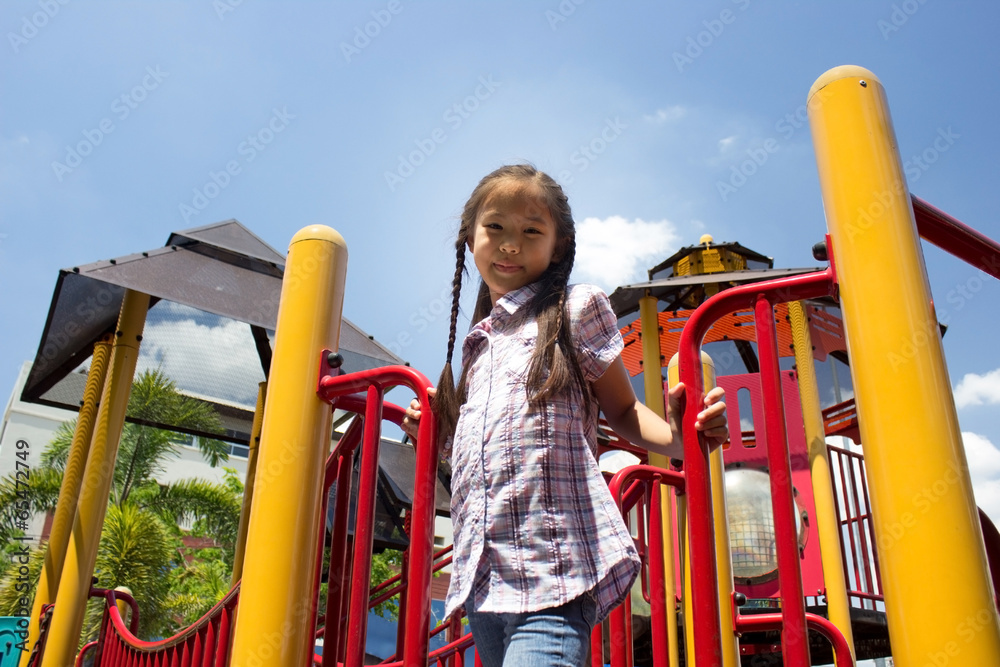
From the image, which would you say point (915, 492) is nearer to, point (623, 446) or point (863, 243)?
point (863, 243)

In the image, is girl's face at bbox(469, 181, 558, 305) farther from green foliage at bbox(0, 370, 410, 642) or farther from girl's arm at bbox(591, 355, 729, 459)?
green foliage at bbox(0, 370, 410, 642)

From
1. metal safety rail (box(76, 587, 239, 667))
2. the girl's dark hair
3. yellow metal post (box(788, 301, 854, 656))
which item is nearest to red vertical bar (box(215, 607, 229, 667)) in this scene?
metal safety rail (box(76, 587, 239, 667))

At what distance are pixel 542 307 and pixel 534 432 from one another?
0.30m

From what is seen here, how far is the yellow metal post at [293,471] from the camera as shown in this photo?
178cm

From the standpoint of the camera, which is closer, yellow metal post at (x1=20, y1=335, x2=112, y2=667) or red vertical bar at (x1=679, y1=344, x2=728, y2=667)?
red vertical bar at (x1=679, y1=344, x2=728, y2=667)

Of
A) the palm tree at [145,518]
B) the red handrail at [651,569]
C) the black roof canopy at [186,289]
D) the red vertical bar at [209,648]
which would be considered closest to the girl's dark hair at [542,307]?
the red handrail at [651,569]

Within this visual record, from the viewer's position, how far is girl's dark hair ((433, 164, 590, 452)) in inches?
58.1

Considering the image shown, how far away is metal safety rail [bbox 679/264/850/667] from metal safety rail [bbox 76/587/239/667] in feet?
4.76

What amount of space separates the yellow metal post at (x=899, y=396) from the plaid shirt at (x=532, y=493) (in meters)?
0.44

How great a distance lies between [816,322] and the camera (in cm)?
773

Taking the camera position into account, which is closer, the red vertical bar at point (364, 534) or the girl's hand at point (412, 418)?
the red vertical bar at point (364, 534)

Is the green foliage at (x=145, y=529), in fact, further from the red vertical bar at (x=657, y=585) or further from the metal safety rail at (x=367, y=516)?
the red vertical bar at (x=657, y=585)

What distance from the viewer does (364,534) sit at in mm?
1754

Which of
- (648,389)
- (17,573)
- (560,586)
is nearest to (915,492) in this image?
(560,586)
